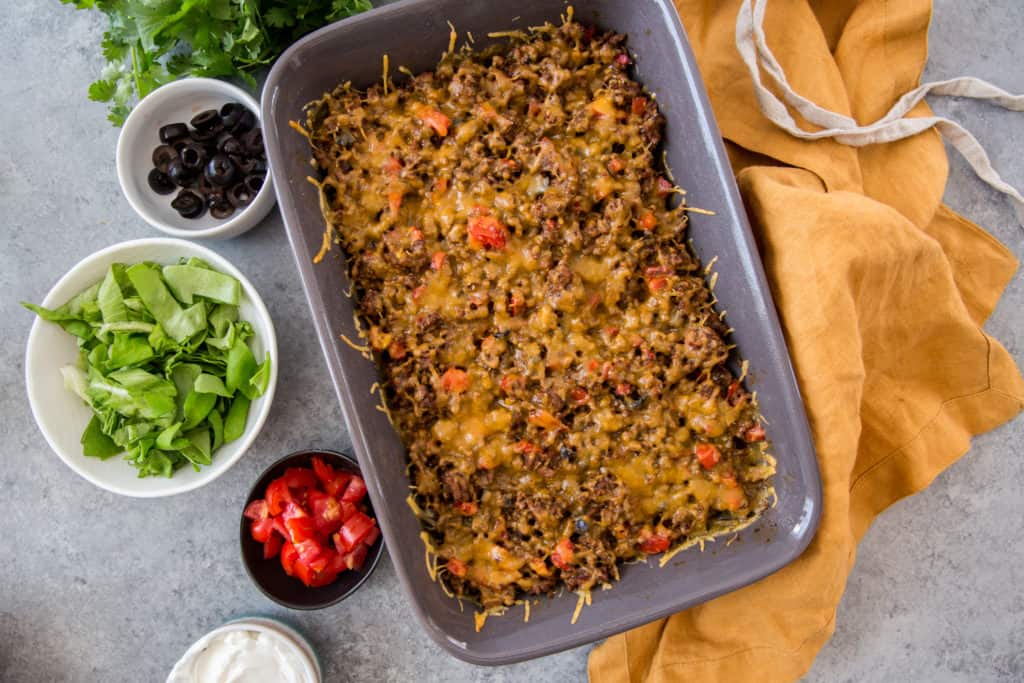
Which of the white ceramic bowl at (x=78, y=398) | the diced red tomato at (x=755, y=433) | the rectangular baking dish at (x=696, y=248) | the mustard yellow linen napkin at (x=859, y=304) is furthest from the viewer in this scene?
the white ceramic bowl at (x=78, y=398)

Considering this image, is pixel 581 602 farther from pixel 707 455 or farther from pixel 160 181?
pixel 160 181

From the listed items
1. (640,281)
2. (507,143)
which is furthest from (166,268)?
(640,281)

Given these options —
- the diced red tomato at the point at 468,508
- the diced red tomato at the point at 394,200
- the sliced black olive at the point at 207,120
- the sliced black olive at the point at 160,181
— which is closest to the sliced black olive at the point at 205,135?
the sliced black olive at the point at 207,120

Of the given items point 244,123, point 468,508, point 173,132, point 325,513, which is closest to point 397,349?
point 468,508

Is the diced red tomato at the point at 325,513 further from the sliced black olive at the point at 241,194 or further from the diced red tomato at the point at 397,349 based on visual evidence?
the sliced black olive at the point at 241,194

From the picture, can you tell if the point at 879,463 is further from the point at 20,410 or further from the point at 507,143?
the point at 20,410

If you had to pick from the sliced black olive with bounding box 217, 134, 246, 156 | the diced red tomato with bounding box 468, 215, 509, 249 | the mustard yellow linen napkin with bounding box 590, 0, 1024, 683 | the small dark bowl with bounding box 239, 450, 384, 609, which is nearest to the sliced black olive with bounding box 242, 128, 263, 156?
the sliced black olive with bounding box 217, 134, 246, 156
